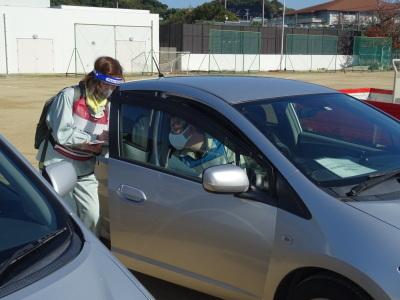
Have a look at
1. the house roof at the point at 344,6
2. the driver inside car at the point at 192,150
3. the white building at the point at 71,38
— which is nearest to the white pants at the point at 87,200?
the driver inside car at the point at 192,150

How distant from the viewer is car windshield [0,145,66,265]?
7.23 ft

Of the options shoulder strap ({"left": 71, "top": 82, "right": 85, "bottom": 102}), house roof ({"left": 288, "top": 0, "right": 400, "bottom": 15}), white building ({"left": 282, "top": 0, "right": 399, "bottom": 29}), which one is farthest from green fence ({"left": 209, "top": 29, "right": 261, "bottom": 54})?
house roof ({"left": 288, "top": 0, "right": 400, "bottom": 15})

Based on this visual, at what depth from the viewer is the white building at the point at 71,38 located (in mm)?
38094

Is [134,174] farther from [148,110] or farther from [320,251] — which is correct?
[320,251]

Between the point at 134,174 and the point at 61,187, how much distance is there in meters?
1.14

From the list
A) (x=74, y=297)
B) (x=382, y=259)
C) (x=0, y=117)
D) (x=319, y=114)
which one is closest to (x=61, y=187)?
(x=74, y=297)

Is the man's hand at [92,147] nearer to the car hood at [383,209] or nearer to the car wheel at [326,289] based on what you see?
the car wheel at [326,289]

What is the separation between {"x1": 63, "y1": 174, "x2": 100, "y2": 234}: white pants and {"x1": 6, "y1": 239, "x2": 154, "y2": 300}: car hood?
2.09m

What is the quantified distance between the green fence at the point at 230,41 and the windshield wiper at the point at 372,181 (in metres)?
43.2

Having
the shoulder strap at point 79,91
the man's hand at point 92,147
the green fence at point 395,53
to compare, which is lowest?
the green fence at point 395,53

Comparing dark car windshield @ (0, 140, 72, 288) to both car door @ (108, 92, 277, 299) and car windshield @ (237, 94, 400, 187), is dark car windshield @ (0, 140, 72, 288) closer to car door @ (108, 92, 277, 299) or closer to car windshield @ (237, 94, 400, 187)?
car door @ (108, 92, 277, 299)

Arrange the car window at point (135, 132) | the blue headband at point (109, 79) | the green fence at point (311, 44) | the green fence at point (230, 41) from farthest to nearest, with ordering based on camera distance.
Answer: the green fence at point (311, 44), the green fence at point (230, 41), the blue headband at point (109, 79), the car window at point (135, 132)

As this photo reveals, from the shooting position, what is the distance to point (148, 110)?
398 centimetres

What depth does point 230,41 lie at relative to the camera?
46312 millimetres
